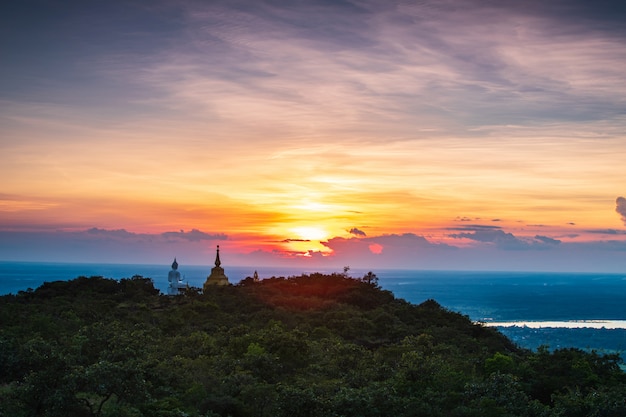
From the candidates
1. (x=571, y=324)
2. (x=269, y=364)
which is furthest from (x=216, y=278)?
(x=571, y=324)

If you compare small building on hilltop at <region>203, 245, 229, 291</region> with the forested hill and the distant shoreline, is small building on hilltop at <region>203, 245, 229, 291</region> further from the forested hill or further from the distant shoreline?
the distant shoreline

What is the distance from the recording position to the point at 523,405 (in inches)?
956

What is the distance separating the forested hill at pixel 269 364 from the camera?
22656 mm

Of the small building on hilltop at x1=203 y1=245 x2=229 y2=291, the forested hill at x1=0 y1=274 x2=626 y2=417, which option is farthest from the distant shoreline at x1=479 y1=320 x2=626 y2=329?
the forested hill at x1=0 y1=274 x2=626 y2=417

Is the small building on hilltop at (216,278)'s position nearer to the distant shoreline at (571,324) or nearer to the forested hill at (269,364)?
the forested hill at (269,364)

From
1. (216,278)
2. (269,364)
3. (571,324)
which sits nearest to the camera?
(269,364)

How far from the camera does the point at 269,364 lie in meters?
30.5

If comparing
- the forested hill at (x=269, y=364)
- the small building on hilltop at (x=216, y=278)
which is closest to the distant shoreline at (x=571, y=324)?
the small building on hilltop at (x=216, y=278)

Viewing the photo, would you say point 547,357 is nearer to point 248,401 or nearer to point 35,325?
point 248,401

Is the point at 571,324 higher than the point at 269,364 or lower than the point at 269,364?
lower

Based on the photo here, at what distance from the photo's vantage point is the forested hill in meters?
22.7

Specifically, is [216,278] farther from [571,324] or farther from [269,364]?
[571,324]

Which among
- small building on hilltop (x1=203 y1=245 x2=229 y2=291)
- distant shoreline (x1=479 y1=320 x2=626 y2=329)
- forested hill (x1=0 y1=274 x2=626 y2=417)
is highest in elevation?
small building on hilltop (x1=203 y1=245 x2=229 y2=291)

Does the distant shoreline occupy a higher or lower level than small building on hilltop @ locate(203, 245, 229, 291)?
lower
